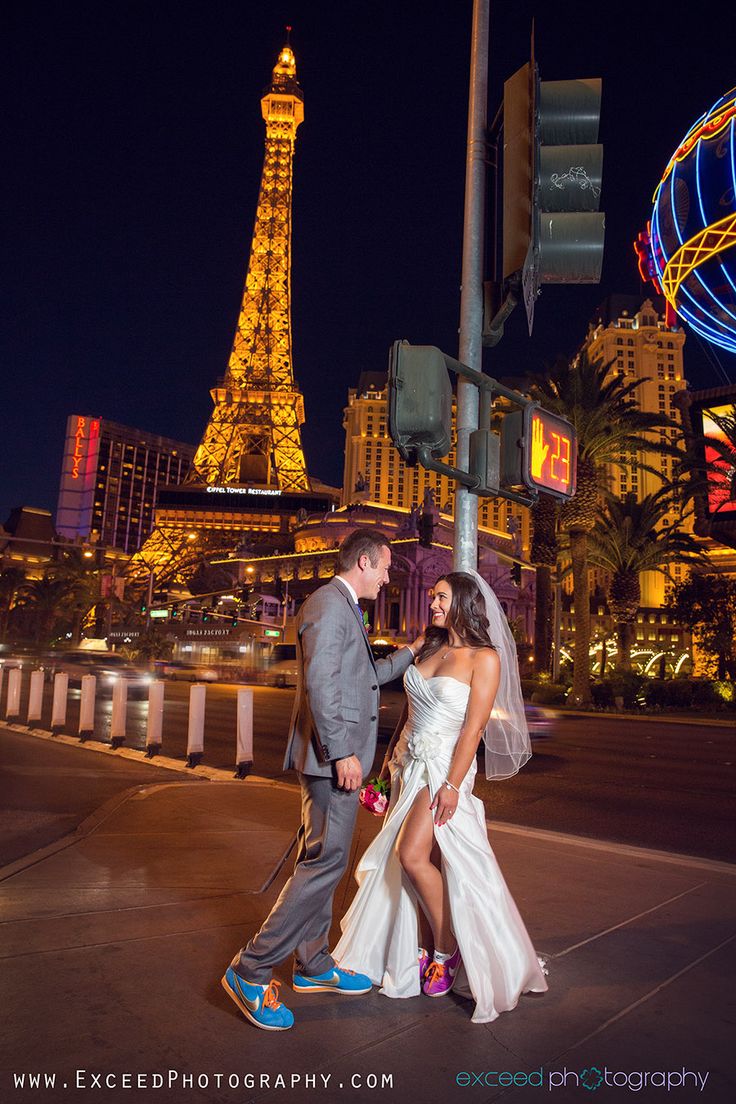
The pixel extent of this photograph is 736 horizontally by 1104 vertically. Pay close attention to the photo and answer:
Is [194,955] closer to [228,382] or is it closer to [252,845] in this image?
[252,845]

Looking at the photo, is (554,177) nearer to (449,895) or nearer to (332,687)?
(332,687)

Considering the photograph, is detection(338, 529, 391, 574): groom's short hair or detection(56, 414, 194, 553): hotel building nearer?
detection(338, 529, 391, 574): groom's short hair

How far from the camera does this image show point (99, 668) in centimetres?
3428

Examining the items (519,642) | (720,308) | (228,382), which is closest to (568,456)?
(720,308)

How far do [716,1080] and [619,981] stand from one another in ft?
2.79

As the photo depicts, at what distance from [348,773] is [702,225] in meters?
20.5

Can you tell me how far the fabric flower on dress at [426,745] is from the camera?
373cm

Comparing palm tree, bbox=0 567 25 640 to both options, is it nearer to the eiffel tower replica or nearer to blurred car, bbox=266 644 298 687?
the eiffel tower replica

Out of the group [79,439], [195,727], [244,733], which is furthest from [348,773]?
[79,439]

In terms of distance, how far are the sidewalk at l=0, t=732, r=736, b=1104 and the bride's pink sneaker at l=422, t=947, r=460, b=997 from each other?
0.05 m

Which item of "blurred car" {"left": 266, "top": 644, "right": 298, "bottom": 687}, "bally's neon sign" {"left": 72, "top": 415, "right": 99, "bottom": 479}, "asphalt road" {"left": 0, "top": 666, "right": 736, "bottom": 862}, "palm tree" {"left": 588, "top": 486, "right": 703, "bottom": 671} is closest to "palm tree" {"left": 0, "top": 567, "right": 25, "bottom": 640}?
"bally's neon sign" {"left": 72, "top": 415, "right": 99, "bottom": 479}

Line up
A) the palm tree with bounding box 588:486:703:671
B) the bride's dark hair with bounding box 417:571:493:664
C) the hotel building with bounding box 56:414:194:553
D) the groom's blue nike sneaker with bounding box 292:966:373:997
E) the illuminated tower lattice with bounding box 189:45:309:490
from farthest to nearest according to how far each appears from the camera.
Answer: the hotel building with bounding box 56:414:194:553
the illuminated tower lattice with bounding box 189:45:309:490
the palm tree with bounding box 588:486:703:671
the bride's dark hair with bounding box 417:571:493:664
the groom's blue nike sneaker with bounding box 292:966:373:997

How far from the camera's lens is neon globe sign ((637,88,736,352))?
734 inches

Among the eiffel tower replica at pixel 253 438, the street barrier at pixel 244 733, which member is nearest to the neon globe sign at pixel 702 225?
the street barrier at pixel 244 733
